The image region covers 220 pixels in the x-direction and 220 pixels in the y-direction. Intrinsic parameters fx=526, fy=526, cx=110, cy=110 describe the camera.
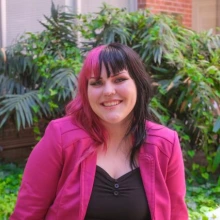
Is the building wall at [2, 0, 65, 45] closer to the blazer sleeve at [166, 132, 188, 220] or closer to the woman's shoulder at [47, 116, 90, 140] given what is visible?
the woman's shoulder at [47, 116, 90, 140]

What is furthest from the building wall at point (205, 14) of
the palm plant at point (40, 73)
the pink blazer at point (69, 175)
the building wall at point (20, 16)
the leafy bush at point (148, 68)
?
the pink blazer at point (69, 175)

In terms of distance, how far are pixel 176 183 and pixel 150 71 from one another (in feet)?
12.4

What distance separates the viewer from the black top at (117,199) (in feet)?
7.64

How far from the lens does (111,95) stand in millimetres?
2406

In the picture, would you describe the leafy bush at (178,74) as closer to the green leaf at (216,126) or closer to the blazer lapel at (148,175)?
the green leaf at (216,126)

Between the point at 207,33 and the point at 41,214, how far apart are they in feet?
15.9

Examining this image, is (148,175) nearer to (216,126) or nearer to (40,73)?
(216,126)

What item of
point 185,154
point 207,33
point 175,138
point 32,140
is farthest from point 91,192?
point 207,33

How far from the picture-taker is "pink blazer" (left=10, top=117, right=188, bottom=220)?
2318 mm

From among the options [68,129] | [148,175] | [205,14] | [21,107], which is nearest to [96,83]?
[68,129]

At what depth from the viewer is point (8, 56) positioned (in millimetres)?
6094

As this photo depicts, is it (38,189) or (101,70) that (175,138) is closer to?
(101,70)

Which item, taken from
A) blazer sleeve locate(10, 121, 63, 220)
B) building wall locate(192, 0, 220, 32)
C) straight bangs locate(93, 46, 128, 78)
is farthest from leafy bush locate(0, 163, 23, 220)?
building wall locate(192, 0, 220, 32)

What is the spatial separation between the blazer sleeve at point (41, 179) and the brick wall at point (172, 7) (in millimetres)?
6269
